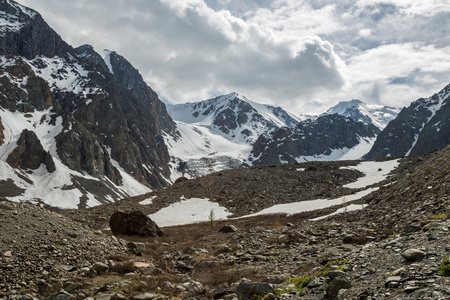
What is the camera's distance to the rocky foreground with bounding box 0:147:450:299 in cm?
834

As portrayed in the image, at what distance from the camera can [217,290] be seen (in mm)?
12438

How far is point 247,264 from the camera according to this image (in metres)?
16.6

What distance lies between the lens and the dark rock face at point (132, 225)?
33.2 m

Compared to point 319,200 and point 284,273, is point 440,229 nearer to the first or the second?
point 284,273

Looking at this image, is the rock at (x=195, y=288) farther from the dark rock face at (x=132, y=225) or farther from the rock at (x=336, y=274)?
the dark rock face at (x=132, y=225)

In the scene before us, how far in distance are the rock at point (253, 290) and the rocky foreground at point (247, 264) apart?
1.2 inches

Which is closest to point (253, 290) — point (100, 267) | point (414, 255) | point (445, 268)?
point (414, 255)

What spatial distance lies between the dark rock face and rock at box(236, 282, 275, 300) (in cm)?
2460

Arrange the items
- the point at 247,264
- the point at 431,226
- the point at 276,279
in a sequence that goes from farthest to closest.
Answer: the point at 247,264
the point at 276,279
the point at 431,226

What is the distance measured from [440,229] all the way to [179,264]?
43.4 ft

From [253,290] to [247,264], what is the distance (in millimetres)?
6382

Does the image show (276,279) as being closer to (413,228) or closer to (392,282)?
(392,282)

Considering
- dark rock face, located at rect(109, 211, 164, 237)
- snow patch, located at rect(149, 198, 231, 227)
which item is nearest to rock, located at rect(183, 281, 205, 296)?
dark rock face, located at rect(109, 211, 164, 237)

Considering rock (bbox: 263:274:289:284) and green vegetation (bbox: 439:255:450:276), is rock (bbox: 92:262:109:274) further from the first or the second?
green vegetation (bbox: 439:255:450:276)
